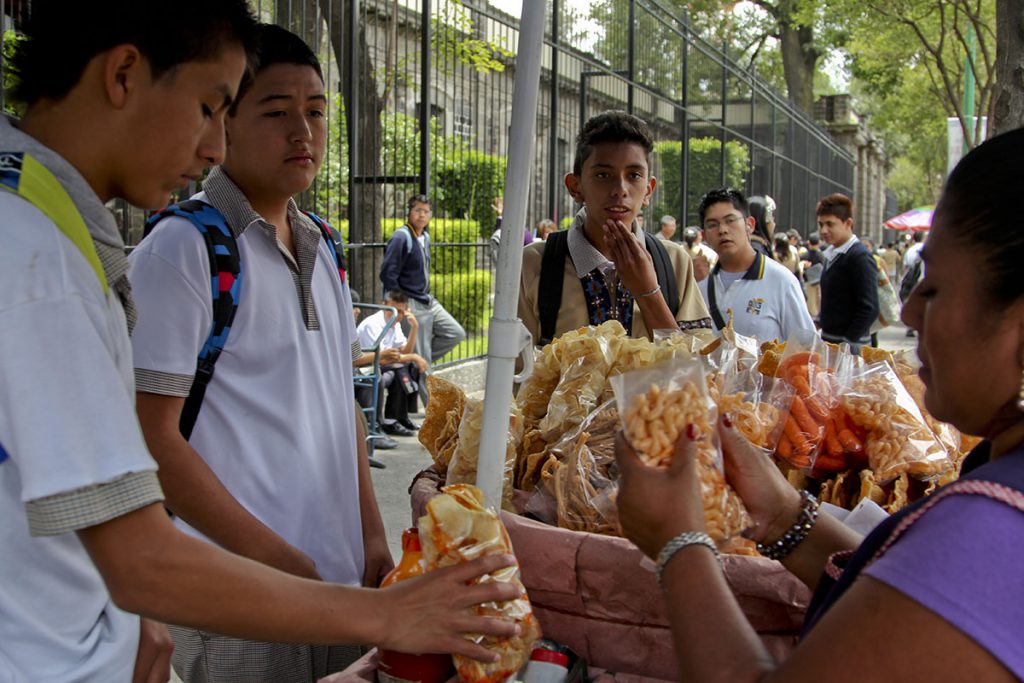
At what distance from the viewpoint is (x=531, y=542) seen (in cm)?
171

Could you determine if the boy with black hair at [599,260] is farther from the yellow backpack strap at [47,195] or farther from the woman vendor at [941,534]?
the yellow backpack strap at [47,195]

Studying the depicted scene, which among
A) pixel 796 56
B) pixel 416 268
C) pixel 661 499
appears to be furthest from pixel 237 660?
pixel 796 56

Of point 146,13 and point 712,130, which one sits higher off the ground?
point 712,130

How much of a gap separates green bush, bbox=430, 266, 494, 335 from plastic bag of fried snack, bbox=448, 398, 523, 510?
28.2ft

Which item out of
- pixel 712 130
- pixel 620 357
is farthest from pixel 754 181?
pixel 620 357

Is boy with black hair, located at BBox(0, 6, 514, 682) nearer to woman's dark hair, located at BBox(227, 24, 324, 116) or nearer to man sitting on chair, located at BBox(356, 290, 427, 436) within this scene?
woman's dark hair, located at BBox(227, 24, 324, 116)

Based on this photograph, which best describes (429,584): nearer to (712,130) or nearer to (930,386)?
(930,386)

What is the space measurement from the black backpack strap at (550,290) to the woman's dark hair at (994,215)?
2.06 metres

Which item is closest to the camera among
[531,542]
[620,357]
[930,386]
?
[930,386]

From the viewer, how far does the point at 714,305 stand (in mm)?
5500

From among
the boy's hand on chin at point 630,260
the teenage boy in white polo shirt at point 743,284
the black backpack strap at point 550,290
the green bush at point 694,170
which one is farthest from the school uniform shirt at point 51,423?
the green bush at point 694,170

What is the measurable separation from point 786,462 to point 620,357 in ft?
1.50

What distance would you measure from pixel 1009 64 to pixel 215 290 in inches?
251

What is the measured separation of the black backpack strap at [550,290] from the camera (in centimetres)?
314
